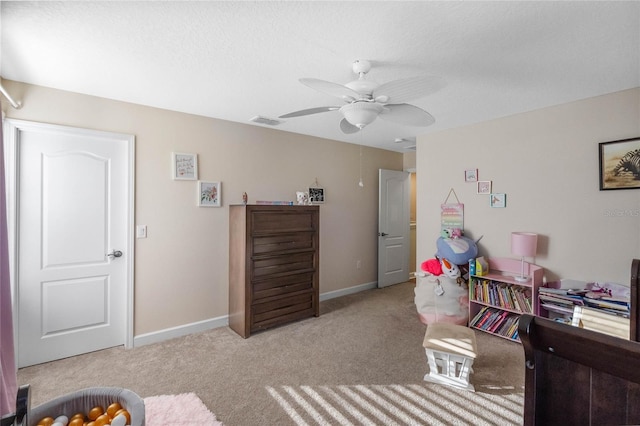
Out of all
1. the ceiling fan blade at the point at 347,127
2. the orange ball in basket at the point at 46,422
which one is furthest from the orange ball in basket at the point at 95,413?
the ceiling fan blade at the point at 347,127

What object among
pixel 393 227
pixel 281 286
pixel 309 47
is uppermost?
pixel 309 47

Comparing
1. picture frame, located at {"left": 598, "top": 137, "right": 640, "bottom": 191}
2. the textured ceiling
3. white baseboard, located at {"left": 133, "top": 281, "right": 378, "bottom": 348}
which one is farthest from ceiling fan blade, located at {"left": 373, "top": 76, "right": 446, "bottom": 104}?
white baseboard, located at {"left": 133, "top": 281, "right": 378, "bottom": 348}

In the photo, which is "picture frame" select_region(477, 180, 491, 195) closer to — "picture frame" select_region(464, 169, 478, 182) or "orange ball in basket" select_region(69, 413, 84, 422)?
"picture frame" select_region(464, 169, 478, 182)

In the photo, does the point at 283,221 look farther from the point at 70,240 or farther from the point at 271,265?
the point at 70,240

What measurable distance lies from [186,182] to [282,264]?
1.36m

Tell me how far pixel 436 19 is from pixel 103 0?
1.69m

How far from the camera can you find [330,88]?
1756 mm

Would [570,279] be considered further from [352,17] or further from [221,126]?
[221,126]

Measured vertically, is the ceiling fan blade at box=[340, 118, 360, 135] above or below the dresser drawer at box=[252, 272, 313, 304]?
above

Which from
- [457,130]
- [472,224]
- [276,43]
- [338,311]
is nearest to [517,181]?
[472,224]

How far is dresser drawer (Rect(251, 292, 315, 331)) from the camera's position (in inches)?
128

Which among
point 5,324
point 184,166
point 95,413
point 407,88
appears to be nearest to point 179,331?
point 184,166

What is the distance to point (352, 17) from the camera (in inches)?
63.5

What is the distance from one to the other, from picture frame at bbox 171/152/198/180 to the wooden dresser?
1.89ft
